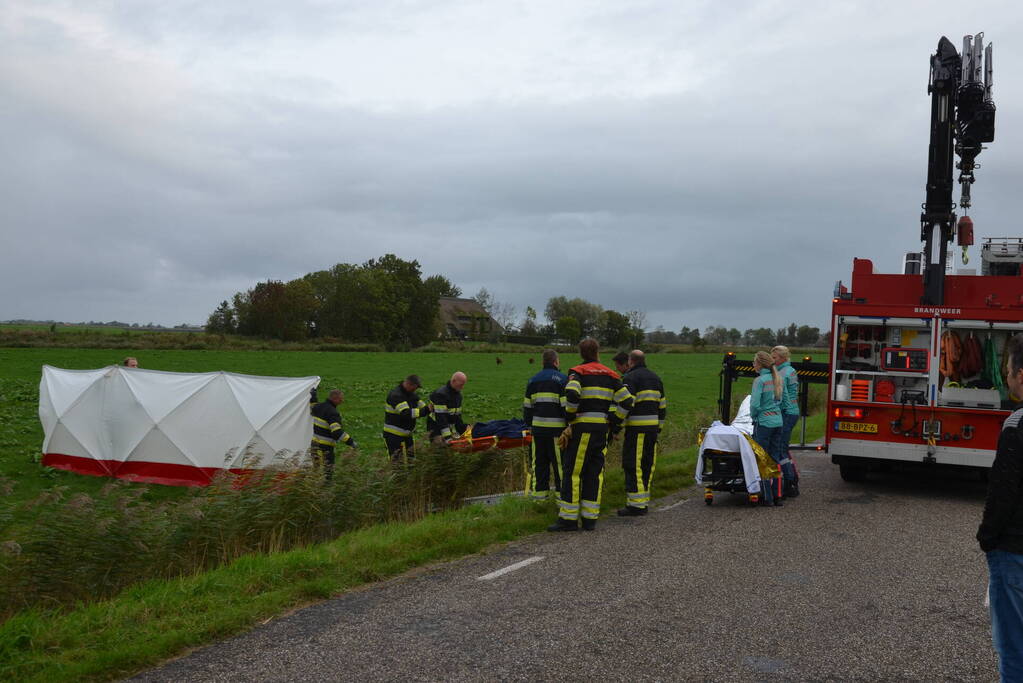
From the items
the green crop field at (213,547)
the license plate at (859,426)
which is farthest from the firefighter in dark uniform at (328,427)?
the license plate at (859,426)

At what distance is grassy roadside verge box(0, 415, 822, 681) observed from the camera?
5.46 meters

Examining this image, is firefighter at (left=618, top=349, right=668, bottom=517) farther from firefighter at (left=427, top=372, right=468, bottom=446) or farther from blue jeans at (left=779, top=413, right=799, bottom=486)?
firefighter at (left=427, top=372, right=468, bottom=446)

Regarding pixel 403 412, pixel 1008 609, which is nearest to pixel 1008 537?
pixel 1008 609

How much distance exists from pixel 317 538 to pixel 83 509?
2650 millimetres

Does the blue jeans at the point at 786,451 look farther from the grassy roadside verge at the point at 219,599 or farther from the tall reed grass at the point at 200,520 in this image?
the tall reed grass at the point at 200,520

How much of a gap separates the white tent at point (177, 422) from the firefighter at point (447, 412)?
462cm

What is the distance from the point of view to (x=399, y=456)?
12273 mm

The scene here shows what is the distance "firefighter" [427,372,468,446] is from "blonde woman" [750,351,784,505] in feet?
13.4

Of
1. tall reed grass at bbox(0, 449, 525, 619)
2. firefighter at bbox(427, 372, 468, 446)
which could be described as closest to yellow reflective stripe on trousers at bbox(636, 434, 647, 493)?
tall reed grass at bbox(0, 449, 525, 619)

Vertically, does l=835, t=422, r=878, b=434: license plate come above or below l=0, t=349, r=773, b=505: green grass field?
above

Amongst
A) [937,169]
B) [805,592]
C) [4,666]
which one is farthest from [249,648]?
[937,169]

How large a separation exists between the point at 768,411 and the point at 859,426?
1.89m

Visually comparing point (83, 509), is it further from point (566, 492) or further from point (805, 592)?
point (805, 592)

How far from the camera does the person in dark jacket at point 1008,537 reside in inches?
155
